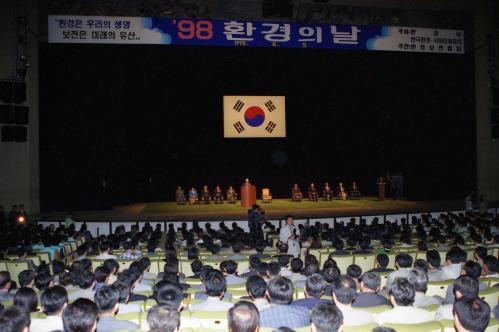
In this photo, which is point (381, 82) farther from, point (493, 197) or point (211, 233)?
point (211, 233)

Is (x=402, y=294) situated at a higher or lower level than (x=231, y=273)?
higher

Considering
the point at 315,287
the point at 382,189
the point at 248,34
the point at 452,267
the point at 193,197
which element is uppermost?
the point at 248,34

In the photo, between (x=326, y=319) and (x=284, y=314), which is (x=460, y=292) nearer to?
Result: (x=284, y=314)

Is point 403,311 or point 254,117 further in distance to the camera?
point 254,117

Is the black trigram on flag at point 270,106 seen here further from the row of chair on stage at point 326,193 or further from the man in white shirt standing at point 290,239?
the man in white shirt standing at point 290,239

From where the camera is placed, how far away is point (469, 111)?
16562 millimetres

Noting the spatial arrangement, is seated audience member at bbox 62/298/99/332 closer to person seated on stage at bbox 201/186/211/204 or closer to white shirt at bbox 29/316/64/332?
white shirt at bbox 29/316/64/332

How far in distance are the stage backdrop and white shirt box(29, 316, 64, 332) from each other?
1119 centimetres

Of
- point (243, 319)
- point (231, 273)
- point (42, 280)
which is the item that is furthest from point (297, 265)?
point (243, 319)

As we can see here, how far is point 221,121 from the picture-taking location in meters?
18.9

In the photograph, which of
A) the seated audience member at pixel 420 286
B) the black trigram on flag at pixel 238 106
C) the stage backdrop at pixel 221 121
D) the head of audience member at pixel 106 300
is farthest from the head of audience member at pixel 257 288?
the black trigram on flag at pixel 238 106

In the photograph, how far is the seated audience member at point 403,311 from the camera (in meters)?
3.37

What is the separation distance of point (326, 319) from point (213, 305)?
1441 mm

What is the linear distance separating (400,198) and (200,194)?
787cm
